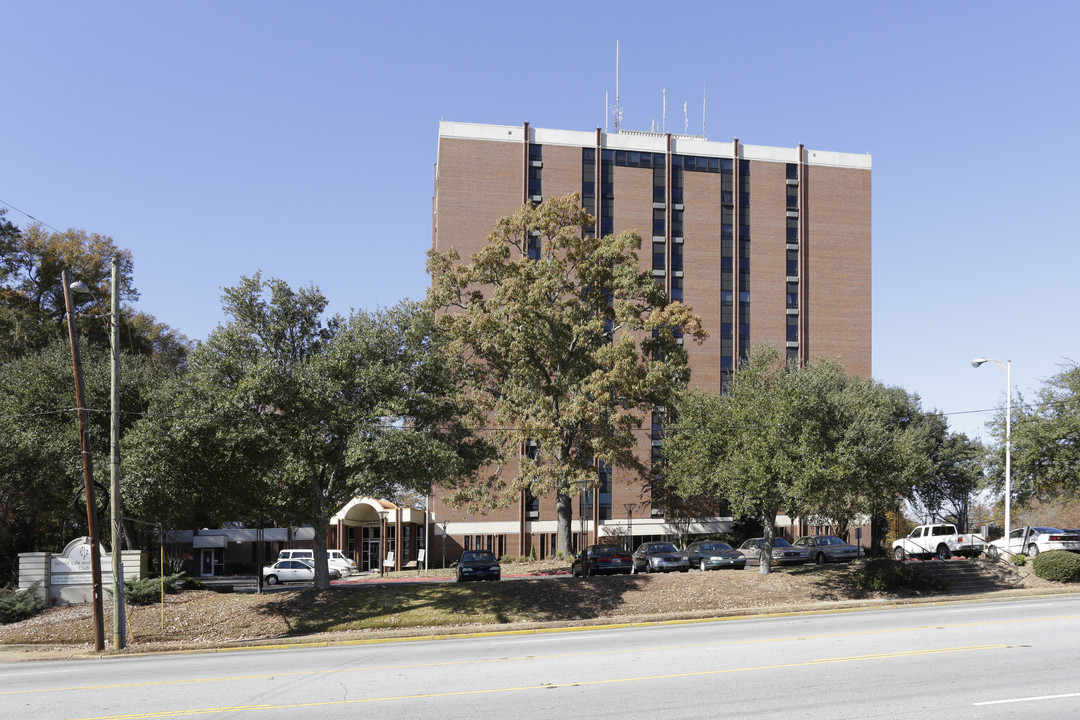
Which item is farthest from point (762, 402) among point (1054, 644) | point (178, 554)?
point (178, 554)

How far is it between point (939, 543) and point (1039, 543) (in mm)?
4885

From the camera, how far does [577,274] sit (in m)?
38.0

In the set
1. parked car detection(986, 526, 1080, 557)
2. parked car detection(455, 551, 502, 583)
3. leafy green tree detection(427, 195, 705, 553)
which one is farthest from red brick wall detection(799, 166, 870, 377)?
parked car detection(455, 551, 502, 583)

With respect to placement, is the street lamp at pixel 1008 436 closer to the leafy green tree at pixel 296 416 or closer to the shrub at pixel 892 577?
the shrub at pixel 892 577

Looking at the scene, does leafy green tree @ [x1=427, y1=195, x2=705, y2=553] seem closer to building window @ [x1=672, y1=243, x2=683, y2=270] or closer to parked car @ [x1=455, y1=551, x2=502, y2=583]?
parked car @ [x1=455, y1=551, x2=502, y2=583]

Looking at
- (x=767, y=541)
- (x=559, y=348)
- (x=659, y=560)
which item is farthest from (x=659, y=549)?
(x=559, y=348)

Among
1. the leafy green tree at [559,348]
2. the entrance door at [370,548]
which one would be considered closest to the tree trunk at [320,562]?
the leafy green tree at [559,348]

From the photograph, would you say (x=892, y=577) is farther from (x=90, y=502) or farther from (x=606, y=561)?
(x=90, y=502)

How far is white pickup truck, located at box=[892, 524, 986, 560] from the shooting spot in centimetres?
3988

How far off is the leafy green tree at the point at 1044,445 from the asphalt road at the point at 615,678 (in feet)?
60.8

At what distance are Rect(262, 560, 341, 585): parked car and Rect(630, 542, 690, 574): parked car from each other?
60.4 feet

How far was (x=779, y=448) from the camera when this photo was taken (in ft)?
98.7

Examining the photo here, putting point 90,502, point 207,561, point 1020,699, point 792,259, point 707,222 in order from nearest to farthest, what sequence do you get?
point 1020,699
point 90,502
point 207,561
point 707,222
point 792,259

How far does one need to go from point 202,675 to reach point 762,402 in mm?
22540
